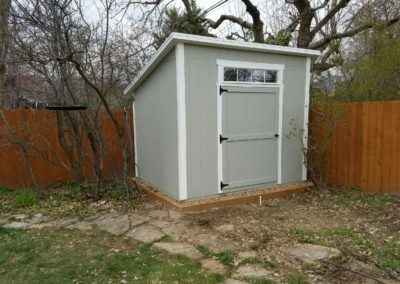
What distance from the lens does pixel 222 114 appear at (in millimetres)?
4543

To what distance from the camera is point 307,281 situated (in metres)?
2.51

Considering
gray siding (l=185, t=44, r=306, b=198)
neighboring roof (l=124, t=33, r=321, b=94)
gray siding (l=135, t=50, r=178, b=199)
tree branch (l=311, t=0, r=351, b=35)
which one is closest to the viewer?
neighboring roof (l=124, t=33, r=321, b=94)

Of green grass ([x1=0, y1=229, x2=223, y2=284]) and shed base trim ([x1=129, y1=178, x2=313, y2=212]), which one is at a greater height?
shed base trim ([x1=129, y1=178, x2=313, y2=212])

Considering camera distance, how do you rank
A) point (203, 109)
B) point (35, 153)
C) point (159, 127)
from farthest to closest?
1. point (35, 153)
2. point (159, 127)
3. point (203, 109)

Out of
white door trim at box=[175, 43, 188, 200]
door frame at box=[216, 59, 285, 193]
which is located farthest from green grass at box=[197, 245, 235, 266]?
door frame at box=[216, 59, 285, 193]

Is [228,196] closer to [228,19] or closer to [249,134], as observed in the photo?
[249,134]

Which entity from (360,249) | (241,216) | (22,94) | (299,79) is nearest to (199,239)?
(241,216)

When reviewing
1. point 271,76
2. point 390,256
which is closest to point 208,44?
point 271,76

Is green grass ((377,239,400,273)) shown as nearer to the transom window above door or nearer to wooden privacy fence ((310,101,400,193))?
wooden privacy fence ((310,101,400,193))

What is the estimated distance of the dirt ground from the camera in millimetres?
2693

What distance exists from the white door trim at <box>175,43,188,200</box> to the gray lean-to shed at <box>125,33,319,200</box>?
0.5 inches

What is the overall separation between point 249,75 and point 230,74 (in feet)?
1.11

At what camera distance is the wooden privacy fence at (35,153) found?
18.0ft

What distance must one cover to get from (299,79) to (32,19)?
4.22 metres
